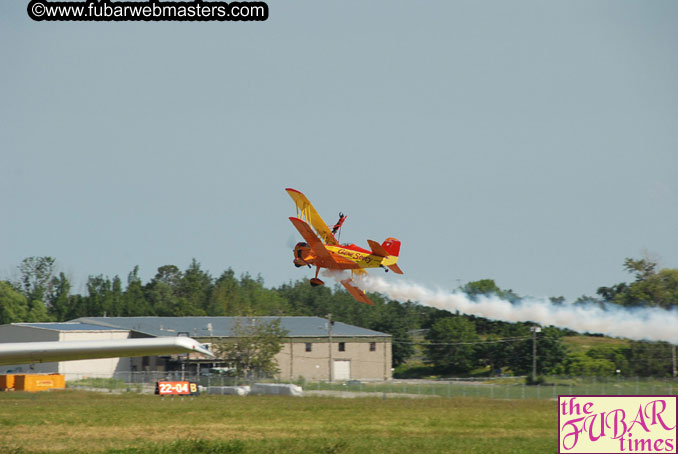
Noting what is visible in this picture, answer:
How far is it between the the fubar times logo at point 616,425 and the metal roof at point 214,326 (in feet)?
242

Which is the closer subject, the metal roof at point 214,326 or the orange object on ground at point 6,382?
the orange object on ground at point 6,382

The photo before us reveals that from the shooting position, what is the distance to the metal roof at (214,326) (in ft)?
320

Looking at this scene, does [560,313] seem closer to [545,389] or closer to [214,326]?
[545,389]

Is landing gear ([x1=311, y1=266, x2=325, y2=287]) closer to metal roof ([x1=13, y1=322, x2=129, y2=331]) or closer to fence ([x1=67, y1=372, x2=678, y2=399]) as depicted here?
fence ([x1=67, y1=372, x2=678, y2=399])

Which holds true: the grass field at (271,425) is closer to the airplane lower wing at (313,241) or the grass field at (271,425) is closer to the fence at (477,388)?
the fence at (477,388)

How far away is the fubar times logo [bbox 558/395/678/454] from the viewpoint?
22.2 meters

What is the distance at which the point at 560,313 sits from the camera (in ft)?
171

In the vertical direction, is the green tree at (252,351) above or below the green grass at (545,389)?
above

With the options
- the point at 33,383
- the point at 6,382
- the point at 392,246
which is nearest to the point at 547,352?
the point at 33,383

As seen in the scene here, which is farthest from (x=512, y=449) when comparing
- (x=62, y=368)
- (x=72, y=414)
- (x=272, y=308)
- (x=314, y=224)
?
(x=272, y=308)

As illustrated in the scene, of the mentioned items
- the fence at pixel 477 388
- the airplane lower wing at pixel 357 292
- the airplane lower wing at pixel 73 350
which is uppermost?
the airplane lower wing at pixel 357 292

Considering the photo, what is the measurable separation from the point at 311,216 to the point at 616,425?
24.9 m

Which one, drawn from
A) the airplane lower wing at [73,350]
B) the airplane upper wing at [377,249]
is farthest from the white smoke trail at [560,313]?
the airplane lower wing at [73,350]

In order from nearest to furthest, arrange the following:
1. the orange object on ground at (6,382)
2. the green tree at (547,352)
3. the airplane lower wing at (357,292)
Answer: the airplane lower wing at (357,292), the orange object on ground at (6,382), the green tree at (547,352)
